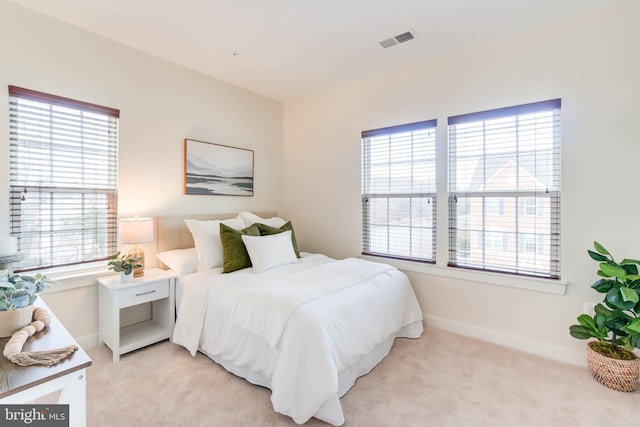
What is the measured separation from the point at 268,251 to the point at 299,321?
113cm

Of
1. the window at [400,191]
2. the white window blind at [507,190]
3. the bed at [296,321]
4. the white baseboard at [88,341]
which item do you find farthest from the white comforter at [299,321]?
the white window blind at [507,190]

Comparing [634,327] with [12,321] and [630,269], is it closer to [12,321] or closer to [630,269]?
[630,269]

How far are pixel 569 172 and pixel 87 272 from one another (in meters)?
4.06

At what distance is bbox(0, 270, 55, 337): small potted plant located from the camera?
1174mm

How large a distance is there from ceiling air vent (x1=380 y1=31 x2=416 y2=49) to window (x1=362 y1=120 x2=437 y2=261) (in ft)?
2.66

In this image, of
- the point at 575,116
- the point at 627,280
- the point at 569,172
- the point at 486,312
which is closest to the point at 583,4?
the point at 575,116

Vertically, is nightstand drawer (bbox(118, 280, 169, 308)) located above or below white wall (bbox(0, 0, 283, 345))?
below

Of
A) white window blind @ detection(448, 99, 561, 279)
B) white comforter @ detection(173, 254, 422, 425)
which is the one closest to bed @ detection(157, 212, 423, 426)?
white comforter @ detection(173, 254, 422, 425)

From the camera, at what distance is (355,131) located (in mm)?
3588

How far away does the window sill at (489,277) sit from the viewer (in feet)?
8.01

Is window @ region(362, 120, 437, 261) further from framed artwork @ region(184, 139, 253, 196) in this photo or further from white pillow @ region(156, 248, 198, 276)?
white pillow @ region(156, 248, 198, 276)

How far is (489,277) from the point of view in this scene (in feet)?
8.96

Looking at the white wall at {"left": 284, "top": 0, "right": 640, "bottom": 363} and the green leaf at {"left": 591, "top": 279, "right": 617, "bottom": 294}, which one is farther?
the white wall at {"left": 284, "top": 0, "right": 640, "bottom": 363}

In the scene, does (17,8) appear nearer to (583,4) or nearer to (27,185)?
(27,185)
